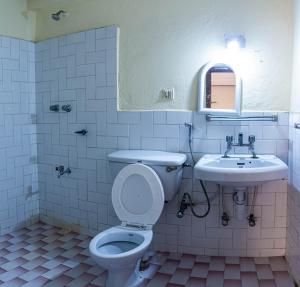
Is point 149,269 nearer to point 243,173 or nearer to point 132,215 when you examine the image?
point 132,215

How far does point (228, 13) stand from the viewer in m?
2.12

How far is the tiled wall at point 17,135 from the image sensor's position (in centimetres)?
267

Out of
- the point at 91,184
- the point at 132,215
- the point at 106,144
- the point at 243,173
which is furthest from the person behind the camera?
the point at 91,184

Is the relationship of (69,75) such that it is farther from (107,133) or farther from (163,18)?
(163,18)

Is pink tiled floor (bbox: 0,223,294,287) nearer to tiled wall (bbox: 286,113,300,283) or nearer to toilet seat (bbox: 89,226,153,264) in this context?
tiled wall (bbox: 286,113,300,283)

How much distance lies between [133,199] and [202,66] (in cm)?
108

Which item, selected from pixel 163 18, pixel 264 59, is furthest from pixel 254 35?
pixel 163 18

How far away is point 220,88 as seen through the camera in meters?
2.15

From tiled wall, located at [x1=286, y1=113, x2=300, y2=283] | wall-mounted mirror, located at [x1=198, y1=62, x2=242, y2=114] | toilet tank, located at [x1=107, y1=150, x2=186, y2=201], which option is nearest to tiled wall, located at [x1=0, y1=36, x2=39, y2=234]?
toilet tank, located at [x1=107, y1=150, x2=186, y2=201]

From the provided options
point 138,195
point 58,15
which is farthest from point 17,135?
point 138,195

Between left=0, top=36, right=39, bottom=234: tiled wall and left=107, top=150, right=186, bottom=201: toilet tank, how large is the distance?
110cm

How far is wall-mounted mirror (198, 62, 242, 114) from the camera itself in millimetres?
2115

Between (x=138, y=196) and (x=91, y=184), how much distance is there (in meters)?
0.68

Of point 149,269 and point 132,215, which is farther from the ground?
point 132,215
